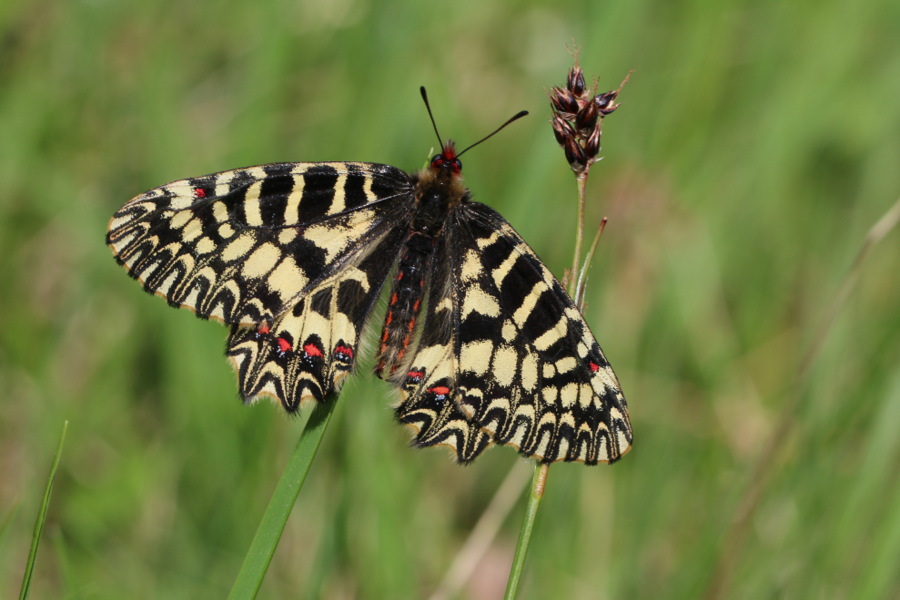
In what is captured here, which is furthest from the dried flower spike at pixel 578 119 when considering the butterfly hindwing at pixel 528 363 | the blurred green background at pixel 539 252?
the blurred green background at pixel 539 252

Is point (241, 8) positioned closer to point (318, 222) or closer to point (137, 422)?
point (137, 422)

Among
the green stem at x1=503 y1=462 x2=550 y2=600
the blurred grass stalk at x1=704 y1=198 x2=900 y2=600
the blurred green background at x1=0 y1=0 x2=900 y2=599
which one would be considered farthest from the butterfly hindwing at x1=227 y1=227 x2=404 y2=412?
the blurred grass stalk at x1=704 y1=198 x2=900 y2=600

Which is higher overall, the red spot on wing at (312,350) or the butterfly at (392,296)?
the butterfly at (392,296)

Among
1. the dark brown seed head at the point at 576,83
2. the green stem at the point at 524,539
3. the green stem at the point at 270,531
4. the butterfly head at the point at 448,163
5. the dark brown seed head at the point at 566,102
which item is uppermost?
the butterfly head at the point at 448,163

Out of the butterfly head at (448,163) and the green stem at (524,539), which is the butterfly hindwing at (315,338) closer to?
the butterfly head at (448,163)

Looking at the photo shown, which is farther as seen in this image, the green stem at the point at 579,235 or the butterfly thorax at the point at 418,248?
the butterfly thorax at the point at 418,248
